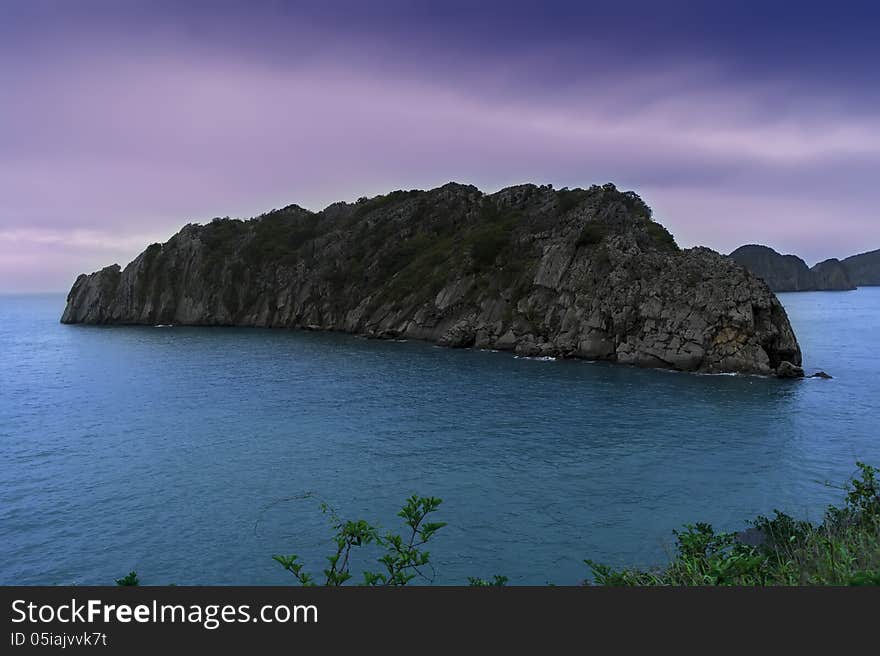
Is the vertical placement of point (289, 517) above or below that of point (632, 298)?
below

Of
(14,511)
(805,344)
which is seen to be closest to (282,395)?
(14,511)

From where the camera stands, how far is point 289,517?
3038 cm

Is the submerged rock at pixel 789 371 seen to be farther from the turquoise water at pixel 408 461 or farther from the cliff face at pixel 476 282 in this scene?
the cliff face at pixel 476 282

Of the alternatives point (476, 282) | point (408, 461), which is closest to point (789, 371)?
point (408, 461)

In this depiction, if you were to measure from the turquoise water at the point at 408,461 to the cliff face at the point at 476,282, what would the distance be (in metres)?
11.4

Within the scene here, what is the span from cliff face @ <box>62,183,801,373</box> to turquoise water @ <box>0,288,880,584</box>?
11367mm

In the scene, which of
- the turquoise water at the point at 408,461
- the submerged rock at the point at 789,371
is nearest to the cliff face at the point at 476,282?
the submerged rock at the point at 789,371

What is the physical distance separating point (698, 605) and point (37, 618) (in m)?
9.09

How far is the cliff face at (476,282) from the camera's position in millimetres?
80875

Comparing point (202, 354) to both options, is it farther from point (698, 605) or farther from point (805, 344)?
point (805, 344)

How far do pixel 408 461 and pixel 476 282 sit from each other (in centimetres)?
8038

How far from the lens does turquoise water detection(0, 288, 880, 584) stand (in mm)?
26656

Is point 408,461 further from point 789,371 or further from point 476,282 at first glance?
point 476,282

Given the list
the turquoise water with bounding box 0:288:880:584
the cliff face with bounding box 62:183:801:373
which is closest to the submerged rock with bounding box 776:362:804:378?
the turquoise water with bounding box 0:288:880:584
